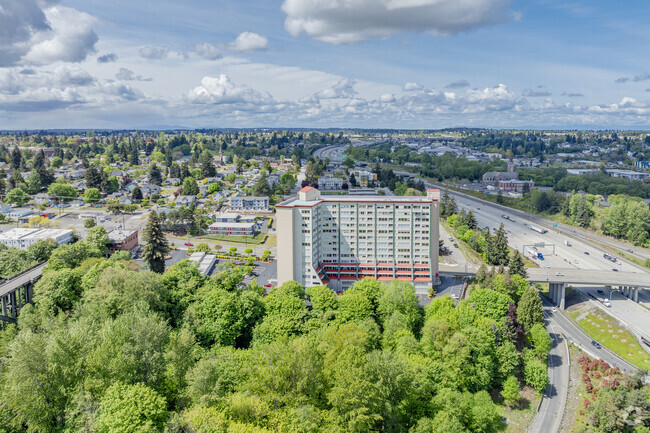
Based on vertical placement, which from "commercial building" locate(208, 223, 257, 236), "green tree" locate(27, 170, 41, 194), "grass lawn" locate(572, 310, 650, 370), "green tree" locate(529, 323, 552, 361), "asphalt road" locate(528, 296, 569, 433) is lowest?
"asphalt road" locate(528, 296, 569, 433)

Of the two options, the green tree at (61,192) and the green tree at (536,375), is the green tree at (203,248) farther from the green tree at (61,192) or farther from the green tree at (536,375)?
the green tree at (61,192)

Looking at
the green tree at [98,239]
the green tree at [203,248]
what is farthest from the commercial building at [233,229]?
the green tree at [98,239]

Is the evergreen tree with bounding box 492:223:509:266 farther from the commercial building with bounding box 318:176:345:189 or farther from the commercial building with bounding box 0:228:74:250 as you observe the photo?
the commercial building with bounding box 0:228:74:250

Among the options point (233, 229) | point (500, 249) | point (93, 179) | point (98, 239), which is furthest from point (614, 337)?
point (93, 179)

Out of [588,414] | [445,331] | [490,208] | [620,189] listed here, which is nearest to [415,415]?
[445,331]

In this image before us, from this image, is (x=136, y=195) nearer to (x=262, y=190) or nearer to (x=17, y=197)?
(x=17, y=197)

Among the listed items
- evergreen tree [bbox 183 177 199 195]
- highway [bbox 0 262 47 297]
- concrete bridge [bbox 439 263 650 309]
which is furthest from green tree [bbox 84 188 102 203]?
concrete bridge [bbox 439 263 650 309]

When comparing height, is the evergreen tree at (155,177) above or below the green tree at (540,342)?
above
